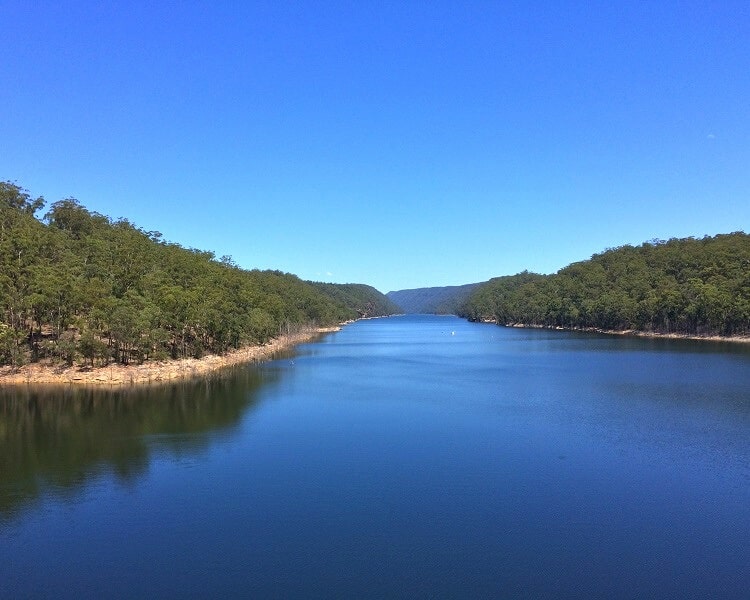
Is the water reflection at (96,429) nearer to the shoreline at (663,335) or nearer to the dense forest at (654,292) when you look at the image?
the shoreline at (663,335)

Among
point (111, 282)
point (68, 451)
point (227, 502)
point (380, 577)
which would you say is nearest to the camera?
point (380, 577)

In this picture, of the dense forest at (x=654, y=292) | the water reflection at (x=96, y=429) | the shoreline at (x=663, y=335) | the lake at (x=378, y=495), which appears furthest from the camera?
the dense forest at (x=654, y=292)

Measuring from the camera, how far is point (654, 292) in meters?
81.8

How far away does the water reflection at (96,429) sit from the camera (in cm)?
1652

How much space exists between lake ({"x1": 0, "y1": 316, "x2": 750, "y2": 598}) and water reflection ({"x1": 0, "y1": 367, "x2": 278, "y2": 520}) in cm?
13

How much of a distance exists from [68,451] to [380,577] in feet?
46.8

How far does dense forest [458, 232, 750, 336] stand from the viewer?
6925 centimetres

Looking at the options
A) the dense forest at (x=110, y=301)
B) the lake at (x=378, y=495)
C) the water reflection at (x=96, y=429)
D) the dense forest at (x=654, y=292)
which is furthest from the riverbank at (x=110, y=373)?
the dense forest at (x=654, y=292)

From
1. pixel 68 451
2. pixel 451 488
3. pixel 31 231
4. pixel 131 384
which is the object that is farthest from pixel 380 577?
pixel 31 231

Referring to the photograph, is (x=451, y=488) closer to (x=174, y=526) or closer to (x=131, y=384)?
(x=174, y=526)

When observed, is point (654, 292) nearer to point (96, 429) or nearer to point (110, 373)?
point (110, 373)

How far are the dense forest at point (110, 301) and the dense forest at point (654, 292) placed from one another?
180 feet

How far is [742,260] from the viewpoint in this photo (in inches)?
3073

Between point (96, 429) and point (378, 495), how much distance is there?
14.3 m
